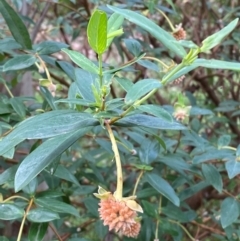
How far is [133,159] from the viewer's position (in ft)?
3.12

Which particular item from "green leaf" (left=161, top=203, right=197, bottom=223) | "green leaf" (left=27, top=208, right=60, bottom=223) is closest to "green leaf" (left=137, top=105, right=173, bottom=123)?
"green leaf" (left=27, top=208, right=60, bottom=223)

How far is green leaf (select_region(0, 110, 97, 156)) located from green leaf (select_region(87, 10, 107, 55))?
83 mm

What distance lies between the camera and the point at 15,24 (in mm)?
748

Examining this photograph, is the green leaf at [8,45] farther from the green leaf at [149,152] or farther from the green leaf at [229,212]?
the green leaf at [229,212]

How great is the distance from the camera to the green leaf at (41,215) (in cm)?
61

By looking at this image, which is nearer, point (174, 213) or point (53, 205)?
point (53, 205)

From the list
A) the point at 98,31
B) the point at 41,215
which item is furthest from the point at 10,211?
the point at 98,31

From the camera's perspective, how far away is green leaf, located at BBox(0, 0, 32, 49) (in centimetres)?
74

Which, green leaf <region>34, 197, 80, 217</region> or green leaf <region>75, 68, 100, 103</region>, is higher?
green leaf <region>75, 68, 100, 103</region>

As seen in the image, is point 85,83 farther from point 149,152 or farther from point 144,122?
point 149,152

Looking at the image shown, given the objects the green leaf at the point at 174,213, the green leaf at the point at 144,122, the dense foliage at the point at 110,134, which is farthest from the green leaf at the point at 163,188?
the green leaf at the point at 144,122

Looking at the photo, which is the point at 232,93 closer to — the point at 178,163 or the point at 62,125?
the point at 178,163

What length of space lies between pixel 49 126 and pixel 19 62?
27cm

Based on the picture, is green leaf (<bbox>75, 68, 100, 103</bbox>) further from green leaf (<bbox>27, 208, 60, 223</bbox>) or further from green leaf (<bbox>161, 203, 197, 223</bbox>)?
green leaf (<bbox>161, 203, 197, 223</bbox>)
